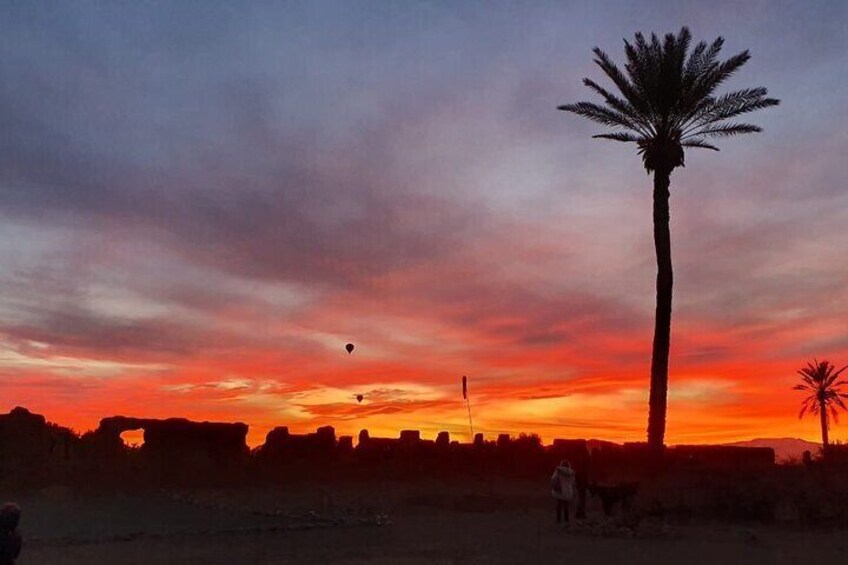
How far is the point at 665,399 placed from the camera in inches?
1150

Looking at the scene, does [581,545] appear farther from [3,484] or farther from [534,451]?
[534,451]

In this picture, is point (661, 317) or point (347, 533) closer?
point (347, 533)

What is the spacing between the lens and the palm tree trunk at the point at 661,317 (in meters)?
29.1

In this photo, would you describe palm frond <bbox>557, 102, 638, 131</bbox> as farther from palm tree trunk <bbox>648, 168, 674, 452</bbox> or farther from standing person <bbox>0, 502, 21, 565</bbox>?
standing person <bbox>0, 502, 21, 565</bbox>

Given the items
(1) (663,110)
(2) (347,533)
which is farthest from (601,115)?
(2) (347,533)

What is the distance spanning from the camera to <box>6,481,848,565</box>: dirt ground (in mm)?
17688

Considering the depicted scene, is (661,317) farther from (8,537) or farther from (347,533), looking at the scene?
(8,537)

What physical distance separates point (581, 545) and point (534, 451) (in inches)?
714

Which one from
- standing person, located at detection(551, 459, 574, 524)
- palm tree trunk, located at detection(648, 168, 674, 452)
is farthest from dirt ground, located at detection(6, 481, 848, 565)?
palm tree trunk, located at detection(648, 168, 674, 452)

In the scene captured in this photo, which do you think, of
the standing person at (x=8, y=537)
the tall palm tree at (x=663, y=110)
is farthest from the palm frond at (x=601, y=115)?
the standing person at (x=8, y=537)

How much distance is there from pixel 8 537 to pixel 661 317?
22438 mm

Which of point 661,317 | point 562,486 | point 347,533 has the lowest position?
point 347,533

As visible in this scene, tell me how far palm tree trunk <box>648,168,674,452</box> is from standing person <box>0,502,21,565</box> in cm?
2197

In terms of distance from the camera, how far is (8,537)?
10.4 meters
